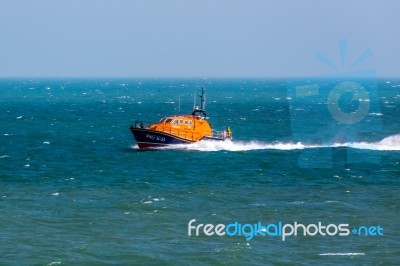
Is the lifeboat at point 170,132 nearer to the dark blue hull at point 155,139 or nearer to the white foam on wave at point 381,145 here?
the dark blue hull at point 155,139

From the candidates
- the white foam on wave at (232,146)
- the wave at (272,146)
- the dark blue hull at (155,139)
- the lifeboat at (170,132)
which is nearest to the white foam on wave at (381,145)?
the wave at (272,146)

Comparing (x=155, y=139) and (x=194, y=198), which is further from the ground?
(x=155, y=139)

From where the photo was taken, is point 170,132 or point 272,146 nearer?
point 170,132

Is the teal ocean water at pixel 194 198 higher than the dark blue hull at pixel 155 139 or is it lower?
lower

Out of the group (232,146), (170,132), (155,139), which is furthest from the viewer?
(232,146)

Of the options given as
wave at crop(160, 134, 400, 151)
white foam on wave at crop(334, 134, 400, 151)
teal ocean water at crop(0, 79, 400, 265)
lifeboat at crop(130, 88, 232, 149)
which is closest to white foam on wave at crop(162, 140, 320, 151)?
wave at crop(160, 134, 400, 151)

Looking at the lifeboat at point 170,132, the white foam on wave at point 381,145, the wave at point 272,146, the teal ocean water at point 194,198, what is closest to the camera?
the teal ocean water at point 194,198

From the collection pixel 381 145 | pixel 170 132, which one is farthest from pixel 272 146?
pixel 381 145

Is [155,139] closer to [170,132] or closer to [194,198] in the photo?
[170,132]

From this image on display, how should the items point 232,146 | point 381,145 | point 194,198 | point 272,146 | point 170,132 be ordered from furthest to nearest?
1. point 381,145
2. point 272,146
3. point 232,146
4. point 170,132
5. point 194,198

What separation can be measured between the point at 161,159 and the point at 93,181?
12.3 metres

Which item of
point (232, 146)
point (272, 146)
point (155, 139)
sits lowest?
point (272, 146)

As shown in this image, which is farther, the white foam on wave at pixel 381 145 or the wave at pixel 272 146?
the white foam on wave at pixel 381 145

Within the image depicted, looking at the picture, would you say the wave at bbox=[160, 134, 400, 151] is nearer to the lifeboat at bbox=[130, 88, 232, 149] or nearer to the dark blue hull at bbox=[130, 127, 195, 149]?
the dark blue hull at bbox=[130, 127, 195, 149]
